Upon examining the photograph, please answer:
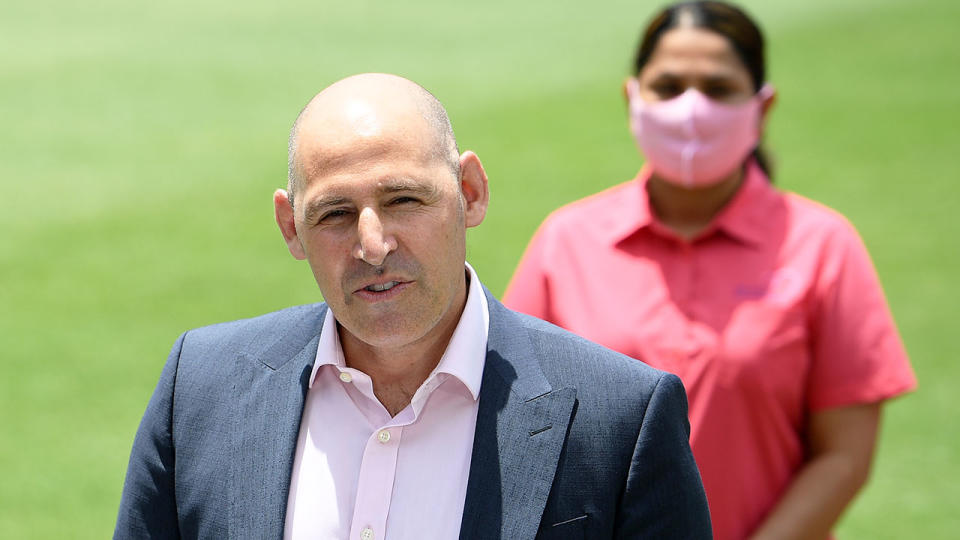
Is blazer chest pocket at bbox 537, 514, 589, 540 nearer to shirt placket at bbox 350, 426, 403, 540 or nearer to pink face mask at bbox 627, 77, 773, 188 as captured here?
shirt placket at bbox 350, 426, 403, 540

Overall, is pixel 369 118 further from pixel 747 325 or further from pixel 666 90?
pixel 666 90

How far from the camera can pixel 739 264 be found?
3.51m

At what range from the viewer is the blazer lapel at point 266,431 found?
2.26 metres

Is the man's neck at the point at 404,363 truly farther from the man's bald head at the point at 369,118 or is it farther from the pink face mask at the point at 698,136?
the pink face mask at the point at 698,136

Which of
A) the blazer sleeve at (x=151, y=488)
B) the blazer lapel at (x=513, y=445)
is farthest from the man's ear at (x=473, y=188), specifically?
the blazer sleeve at (x=151, y=488)

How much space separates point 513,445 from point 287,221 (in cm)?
61

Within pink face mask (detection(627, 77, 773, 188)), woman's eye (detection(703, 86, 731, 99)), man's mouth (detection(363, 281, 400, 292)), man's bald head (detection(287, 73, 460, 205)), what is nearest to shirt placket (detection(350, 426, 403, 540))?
man's mouth (detection(363, 281, 400, 292))

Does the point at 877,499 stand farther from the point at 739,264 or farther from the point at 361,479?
the point at 361,479

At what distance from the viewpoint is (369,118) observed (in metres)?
2.18

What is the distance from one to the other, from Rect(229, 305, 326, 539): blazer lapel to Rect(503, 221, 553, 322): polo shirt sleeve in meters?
1.14

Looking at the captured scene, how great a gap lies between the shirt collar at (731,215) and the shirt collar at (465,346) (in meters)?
1.25

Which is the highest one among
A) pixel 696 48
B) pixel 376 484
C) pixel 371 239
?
pixel 696 48

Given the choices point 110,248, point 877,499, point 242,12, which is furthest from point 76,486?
point 242,12

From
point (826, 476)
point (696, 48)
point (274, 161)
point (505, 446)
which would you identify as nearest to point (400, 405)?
point (505, 446)
